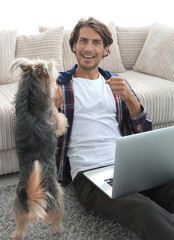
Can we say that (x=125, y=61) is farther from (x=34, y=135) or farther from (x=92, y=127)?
(x=34, y=135)

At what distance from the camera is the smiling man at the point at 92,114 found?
1812 mm

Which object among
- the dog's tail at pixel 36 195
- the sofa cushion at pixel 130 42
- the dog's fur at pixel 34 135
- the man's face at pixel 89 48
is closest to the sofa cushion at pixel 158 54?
the sofa cushion at pixel 130 42

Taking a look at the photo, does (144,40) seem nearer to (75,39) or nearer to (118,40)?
(118,40)

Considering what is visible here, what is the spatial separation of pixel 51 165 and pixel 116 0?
2.78 meters

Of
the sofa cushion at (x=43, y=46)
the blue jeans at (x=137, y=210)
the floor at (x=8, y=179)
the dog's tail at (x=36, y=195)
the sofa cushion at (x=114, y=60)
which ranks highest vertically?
the sofa cushion at (x=43, y=46)

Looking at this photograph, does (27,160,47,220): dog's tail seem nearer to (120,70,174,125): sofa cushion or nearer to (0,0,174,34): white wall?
(120,70,174,125): sofa cushion

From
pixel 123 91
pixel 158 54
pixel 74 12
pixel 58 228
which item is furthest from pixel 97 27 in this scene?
pixel 74 12

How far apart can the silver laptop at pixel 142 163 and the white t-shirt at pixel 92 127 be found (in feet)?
0.70

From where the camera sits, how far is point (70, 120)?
191 cm

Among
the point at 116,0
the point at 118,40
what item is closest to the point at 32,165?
the point at 118,40

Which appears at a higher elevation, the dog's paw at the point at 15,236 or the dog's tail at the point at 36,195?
the dog's tail at the point at 36,195

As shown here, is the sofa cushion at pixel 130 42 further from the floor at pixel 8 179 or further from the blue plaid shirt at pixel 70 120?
the floor at pixel 8 179

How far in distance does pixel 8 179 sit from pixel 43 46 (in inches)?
45.6

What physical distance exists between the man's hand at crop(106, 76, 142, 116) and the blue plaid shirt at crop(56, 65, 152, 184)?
0.07 m
